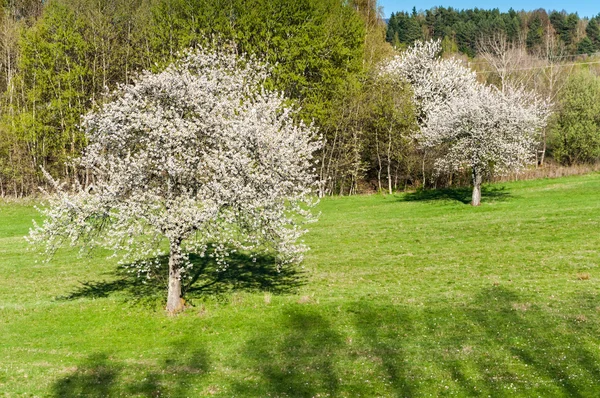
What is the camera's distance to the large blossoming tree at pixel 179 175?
21.3 metres

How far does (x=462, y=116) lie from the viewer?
145ft

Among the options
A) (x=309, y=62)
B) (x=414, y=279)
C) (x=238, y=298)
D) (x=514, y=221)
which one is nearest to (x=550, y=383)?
(x=414, y=279)

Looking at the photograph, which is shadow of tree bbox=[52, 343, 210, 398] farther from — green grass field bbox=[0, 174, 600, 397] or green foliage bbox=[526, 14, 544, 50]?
green foliage bbox=[526, 14, 544, 50]

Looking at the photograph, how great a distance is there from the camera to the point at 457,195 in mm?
53156

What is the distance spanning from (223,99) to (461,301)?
1375 centimetres

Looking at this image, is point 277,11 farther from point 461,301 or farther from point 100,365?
point 100,365

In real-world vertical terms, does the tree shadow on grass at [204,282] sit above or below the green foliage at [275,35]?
below

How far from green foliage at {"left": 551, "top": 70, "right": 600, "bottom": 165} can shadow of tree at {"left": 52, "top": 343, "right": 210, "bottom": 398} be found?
64527 mm

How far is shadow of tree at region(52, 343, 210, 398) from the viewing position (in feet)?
56.0

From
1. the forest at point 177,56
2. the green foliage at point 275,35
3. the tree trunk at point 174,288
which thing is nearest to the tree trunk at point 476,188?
the forest at point 177,56

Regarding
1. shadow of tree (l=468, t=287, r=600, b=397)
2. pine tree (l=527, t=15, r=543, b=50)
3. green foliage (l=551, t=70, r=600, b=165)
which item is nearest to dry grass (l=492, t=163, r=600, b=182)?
green foliage (l=551, t=70, r=600, b=165)

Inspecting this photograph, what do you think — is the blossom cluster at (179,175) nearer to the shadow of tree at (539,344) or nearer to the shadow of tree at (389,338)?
the shadow of tree at (389,338)

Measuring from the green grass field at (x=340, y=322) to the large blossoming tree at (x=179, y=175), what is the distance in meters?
3.60

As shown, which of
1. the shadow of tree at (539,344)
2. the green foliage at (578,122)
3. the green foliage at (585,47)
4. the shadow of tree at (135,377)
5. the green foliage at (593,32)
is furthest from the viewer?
the green foliage at (593,32)
